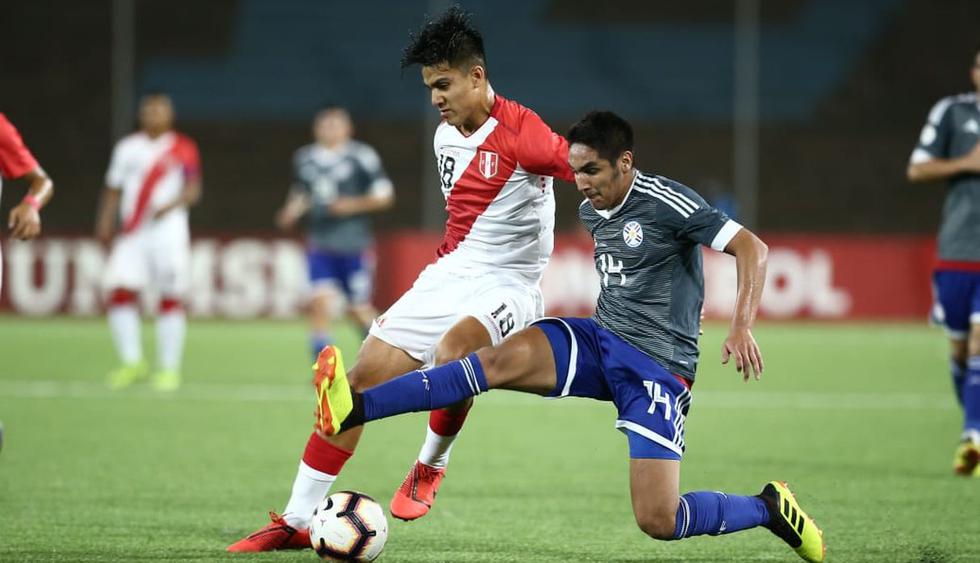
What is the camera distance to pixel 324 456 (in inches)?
203

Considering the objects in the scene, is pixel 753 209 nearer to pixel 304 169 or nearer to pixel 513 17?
pixel 513 17

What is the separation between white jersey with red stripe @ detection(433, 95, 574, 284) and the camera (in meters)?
5.52

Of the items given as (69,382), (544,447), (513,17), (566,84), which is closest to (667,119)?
(566,84)

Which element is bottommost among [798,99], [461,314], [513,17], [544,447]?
[544,447]

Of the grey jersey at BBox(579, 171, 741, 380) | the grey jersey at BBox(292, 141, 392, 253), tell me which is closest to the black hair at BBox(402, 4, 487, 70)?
the grey jersey at BBox(579, 171, 741, 380)

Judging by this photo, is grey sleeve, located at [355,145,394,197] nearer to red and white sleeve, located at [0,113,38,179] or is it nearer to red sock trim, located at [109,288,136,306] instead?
red sock trim, located at [109,288,136,306]

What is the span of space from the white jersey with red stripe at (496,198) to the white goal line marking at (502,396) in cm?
506

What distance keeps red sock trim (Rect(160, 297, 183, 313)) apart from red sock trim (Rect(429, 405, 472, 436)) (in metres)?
6.16

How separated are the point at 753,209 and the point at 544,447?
13664 mm

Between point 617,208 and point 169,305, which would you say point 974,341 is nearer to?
point 617,208

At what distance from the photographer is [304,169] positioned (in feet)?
40.6

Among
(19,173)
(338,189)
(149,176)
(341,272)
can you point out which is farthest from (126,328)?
(19,173)

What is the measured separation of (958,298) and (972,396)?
551 millimetres

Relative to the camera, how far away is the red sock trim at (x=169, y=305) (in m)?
11.2
